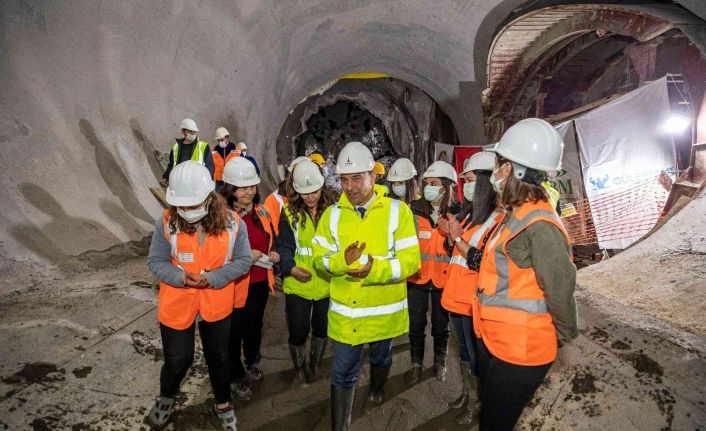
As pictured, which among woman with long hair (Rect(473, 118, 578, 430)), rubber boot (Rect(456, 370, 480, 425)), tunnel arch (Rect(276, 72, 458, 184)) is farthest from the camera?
tunnel arch (Rect(276, 72, 458, 184))

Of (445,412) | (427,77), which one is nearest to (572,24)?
(427,77)

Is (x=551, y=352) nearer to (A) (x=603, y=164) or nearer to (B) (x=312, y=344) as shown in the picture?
(B) (x=312, y=344)

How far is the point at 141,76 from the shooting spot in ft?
16.4

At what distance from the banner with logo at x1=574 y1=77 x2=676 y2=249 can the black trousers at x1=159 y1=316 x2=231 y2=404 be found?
5.91 m

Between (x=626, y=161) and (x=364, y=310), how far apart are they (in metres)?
5.64

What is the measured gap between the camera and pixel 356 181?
240cm

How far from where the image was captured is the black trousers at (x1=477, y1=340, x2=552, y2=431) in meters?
1.71

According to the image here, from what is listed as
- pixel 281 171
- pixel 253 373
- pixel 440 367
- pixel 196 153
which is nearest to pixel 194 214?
pixel 253 373

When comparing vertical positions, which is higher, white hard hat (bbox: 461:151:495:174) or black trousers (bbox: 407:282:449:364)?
white hard hat (bbox: 461:151:495:174)

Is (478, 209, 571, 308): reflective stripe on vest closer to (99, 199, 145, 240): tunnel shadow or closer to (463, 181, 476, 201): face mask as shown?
(463, 181, 476, 201): face mask

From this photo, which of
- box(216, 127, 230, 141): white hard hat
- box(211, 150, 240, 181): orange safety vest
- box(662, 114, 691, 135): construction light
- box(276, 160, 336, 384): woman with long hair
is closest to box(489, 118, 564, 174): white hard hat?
box(276, 160, 336, 384): woman with long hair

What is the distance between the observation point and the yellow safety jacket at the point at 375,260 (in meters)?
2.30

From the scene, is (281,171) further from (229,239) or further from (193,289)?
(193,289)

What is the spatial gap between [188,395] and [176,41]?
4274mm
